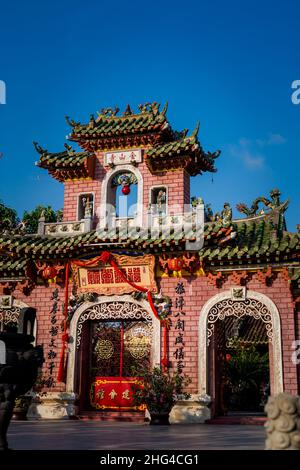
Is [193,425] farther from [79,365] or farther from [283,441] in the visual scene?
[283,441]

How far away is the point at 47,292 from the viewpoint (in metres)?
15.0

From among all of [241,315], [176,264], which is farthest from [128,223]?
[241,315]

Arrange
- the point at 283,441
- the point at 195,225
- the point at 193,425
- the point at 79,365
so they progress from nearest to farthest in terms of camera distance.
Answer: the point at 283,441
the point at 193,425
the point at 195,225
the point at 79,365

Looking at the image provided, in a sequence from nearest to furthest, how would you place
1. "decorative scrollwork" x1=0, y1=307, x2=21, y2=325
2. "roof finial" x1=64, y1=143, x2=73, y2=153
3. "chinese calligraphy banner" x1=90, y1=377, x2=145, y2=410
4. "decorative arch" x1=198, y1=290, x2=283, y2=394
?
"decorative arch" x1=198, y1=290, x2=283, y2=394 < "chinese calligraphy banner" x1=90, y1=377, x2=145, y2=410 < "decorative scrollwork" x1=0, y1=307, x2=21, y2=325 < "roof finial" x1=64, y1=143, x2=73, y2=153

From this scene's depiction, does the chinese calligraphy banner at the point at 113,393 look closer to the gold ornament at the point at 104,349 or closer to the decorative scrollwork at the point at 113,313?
the gold ornament at the point at 104,349

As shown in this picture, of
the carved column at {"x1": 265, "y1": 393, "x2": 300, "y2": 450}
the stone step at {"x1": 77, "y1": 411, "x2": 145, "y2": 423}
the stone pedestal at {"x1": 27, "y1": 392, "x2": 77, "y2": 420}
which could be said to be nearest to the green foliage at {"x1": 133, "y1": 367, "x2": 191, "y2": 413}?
the stone step at {"x1": 77, "y1": 411, "x2": 145, "y2": 423}

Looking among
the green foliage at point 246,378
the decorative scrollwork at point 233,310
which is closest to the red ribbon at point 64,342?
the decorative scrollwork at point 233,310

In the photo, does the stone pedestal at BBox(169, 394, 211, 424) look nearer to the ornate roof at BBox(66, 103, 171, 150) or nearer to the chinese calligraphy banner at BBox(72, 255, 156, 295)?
the chinese calligraphy banner at BBox(72, 255, 156, 295)

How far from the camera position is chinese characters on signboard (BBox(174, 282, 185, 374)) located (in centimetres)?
1333

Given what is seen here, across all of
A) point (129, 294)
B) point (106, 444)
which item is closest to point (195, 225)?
point (129, 294)

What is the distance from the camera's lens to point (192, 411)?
1284 cm

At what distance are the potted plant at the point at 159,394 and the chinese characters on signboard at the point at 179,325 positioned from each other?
1.39 ft

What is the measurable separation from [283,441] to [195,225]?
29.8 ft

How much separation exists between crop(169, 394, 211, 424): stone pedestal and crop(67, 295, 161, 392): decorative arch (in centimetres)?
149
